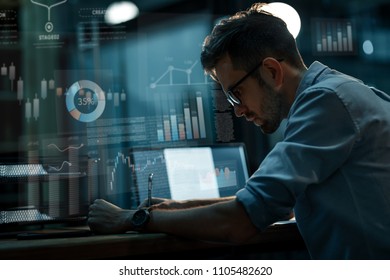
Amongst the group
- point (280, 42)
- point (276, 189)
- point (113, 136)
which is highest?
point (280, 42)

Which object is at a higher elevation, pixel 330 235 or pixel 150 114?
pixel 150 114

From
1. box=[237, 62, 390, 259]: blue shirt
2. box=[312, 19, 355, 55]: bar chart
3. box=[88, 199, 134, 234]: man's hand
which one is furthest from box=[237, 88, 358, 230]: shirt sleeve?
box=[312, 19, 355, 55]: bar chart

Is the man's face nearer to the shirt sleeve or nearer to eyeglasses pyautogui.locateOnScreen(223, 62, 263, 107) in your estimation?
eyeglasses pyautogui.locateOnScreen(223, 62, 263, 107)

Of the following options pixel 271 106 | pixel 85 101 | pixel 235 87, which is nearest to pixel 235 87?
pixel 235 87

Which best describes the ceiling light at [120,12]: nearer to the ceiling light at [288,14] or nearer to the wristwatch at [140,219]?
the ceiling light at [288,14]

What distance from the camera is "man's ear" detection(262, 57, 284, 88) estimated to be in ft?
4.72

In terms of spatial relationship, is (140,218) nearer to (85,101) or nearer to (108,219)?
(108,219)

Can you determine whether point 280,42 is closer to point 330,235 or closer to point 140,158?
point 330,235

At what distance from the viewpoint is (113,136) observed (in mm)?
2199

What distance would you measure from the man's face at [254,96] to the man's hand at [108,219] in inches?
17.3

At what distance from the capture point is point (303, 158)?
122cm

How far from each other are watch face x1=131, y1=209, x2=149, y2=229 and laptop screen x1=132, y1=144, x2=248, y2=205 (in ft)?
2.10
